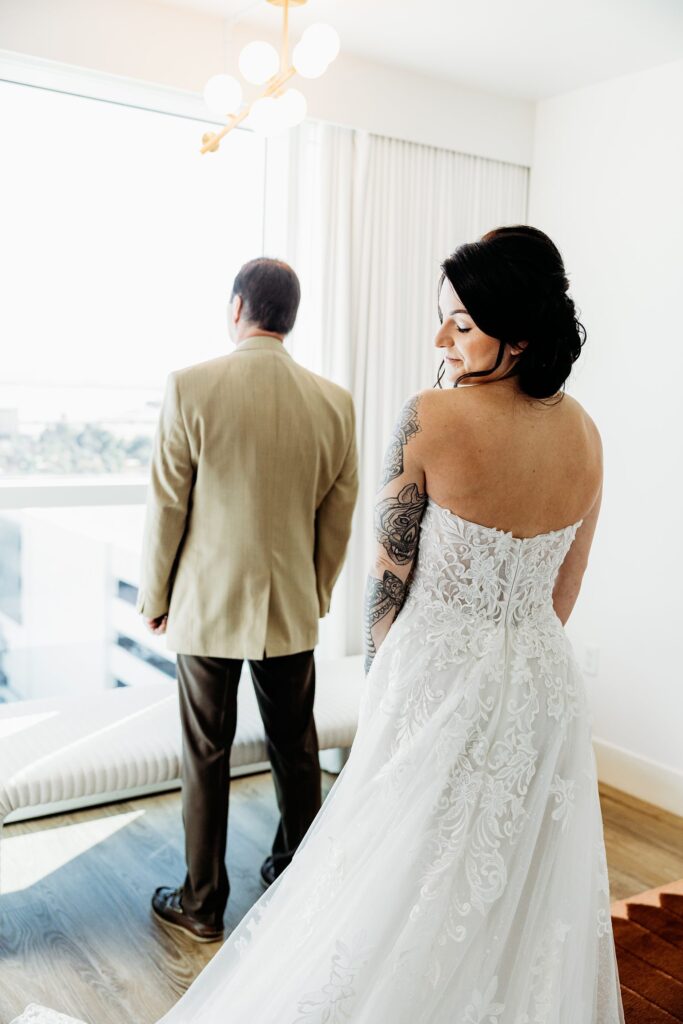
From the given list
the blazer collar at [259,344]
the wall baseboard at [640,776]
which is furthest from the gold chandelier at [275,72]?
the wall baseboard at [640,776]

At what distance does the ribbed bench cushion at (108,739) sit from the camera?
2568 mm

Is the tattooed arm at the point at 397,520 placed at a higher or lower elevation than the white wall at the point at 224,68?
lower

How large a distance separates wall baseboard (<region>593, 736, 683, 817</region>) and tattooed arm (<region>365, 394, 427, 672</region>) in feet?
7.51

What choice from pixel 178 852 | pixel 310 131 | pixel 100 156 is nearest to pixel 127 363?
pixel 100 156

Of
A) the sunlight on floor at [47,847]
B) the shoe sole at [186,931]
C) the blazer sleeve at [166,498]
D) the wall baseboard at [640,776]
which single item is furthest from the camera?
the wall baseboard at [640,776]

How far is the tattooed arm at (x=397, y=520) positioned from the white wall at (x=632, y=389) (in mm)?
2178

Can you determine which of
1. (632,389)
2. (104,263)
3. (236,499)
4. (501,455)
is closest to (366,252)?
(104,263)

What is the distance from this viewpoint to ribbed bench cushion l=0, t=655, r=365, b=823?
2568 mm

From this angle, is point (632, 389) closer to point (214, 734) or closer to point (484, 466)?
point (214, 734)

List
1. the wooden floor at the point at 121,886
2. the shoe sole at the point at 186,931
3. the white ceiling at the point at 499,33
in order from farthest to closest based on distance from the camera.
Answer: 1. the white ceiling at the point at 499,33
2. the shoe sole at the point at 186,931
3. the wooden floor at the point at 121,886

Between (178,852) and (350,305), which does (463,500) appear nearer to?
(178,852)

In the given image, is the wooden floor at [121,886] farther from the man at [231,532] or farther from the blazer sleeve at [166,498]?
the blazer sleeve at [166,498]

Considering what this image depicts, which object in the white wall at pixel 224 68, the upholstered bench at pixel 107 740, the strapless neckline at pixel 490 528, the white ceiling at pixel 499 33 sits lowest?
the upholstered bench at pixel 107 740

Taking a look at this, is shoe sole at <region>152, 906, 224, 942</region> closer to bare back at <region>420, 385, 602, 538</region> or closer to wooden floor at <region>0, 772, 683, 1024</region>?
wooden floor at <region>0, 772, 683, 1024</region>
